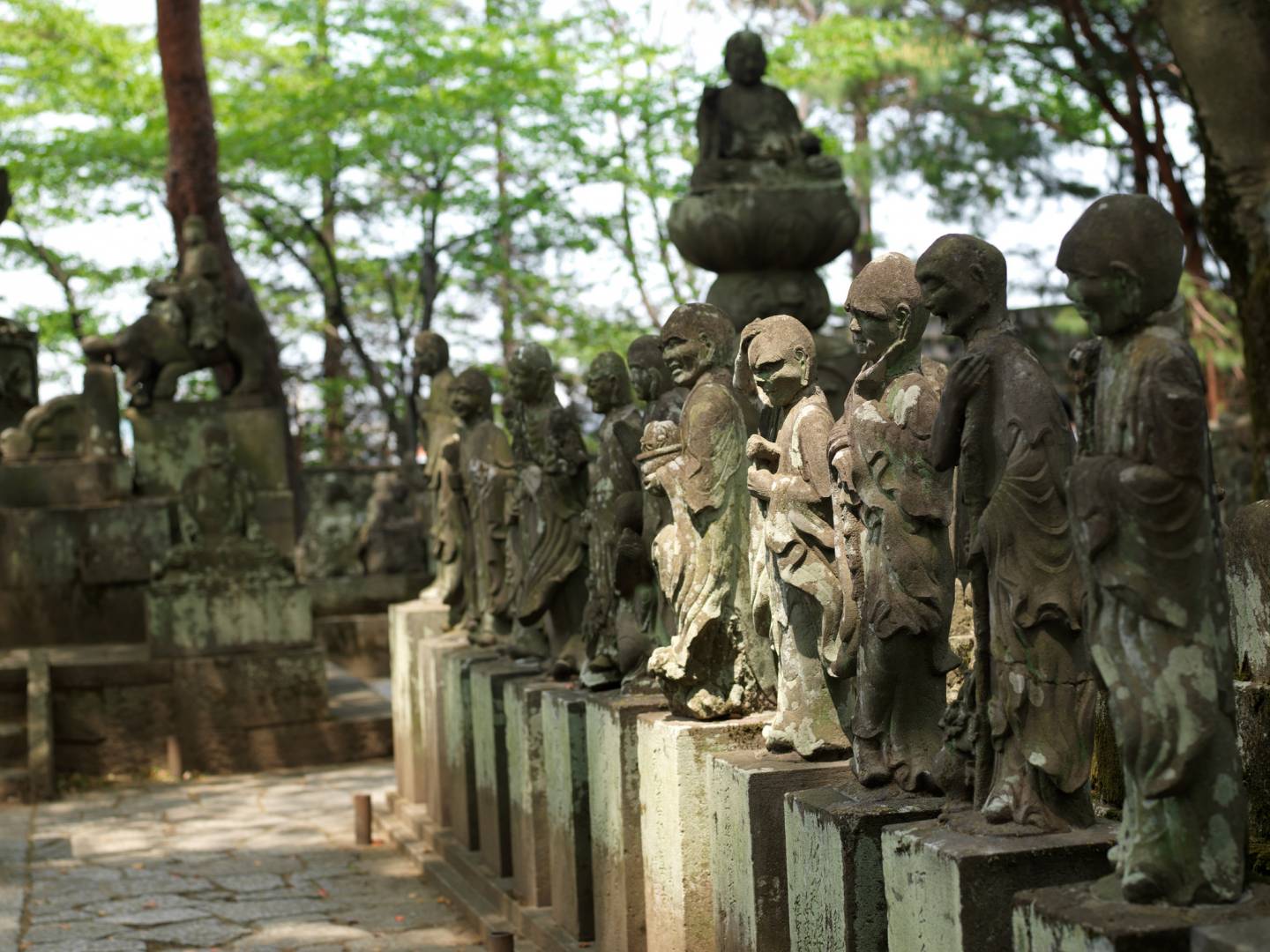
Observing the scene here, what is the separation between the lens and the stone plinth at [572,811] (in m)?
7.06

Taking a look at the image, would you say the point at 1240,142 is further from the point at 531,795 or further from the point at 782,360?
the point at 782,360

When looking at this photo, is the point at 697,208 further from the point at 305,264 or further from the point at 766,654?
the point at 305,264

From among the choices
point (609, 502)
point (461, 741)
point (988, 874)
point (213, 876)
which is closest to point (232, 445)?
point (213, 876)

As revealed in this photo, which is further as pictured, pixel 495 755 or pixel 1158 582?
pixel 495 755

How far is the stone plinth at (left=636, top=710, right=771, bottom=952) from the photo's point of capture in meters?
5.68

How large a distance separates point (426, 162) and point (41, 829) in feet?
43.6

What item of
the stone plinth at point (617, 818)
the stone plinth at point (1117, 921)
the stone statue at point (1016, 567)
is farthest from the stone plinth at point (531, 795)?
the stone plinth at point (1117, 921)

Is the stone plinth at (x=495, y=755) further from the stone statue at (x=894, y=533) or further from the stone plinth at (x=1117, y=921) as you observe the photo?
the stone plinth at (x=1117, y=921)

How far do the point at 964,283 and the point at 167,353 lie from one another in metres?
13.3

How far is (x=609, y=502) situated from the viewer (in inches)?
Result: 283

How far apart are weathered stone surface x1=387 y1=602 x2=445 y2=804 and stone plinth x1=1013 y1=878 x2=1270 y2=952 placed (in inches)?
282

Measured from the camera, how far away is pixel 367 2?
869 inches

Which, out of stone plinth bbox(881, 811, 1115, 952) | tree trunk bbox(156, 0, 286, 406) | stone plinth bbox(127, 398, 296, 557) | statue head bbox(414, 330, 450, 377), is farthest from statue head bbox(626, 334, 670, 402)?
tree trunk bbox(156, 0, 286, 406)

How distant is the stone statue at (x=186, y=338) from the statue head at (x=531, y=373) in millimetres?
8634
